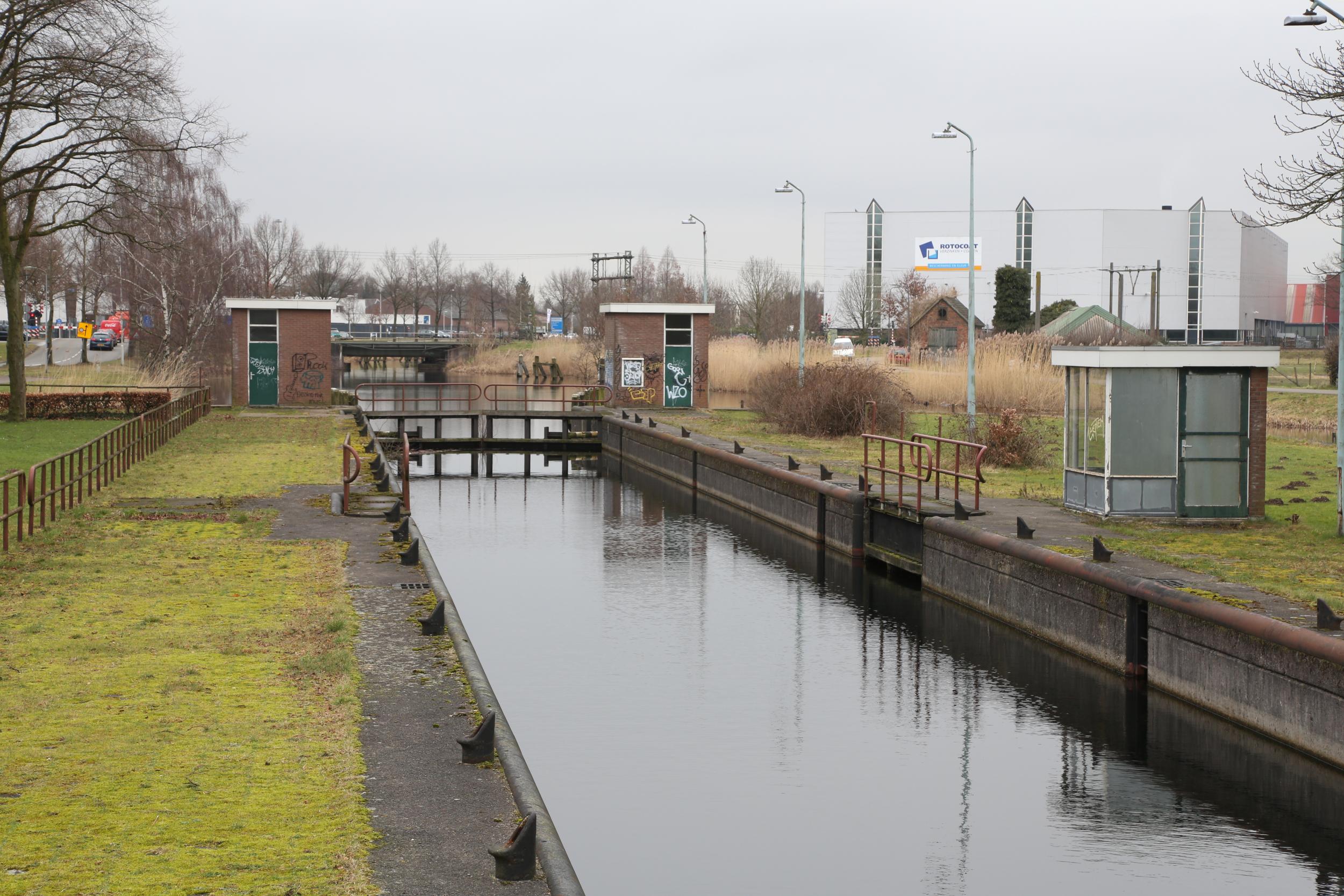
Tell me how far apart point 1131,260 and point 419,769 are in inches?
3877

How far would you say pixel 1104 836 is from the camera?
9.88 meters

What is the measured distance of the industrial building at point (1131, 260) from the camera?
322ft

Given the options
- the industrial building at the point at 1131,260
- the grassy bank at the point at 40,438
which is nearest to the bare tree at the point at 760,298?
the industrial building at the point at 1131,260

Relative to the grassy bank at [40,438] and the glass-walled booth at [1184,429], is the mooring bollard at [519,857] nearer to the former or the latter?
the glass-walled booth at [1184,429]

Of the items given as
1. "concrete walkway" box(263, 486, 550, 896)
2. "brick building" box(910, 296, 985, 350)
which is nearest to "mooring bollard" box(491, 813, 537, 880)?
"concrete walkway" box(263, 486, 550, 896)

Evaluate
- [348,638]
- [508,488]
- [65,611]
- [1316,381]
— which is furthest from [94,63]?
[1316,381]

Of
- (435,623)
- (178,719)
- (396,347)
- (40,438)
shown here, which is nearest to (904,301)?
(396,347)

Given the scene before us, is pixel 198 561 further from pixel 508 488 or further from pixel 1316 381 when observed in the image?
pixel 1316 381

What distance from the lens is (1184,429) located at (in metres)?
17.2

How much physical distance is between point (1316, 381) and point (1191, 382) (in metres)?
41.4

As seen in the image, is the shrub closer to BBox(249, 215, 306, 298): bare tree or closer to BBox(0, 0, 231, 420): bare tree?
BBox(0, 0, 231, 420): bare tree

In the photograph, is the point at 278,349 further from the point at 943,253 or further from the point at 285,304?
the point at 943,253

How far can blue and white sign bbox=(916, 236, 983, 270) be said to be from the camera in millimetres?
100562

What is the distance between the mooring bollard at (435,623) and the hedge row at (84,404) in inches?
1078
